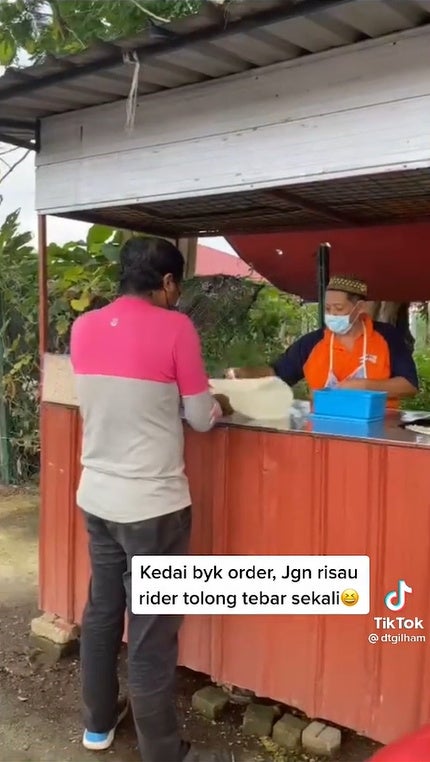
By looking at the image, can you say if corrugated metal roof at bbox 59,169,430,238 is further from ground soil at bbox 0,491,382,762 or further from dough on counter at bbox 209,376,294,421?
ground soil at bbox 0,491,382,762

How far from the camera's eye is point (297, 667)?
2639 mm

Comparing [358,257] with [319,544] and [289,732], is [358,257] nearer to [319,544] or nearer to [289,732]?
[319,544]

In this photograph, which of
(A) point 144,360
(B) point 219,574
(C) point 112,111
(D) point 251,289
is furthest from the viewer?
(D) point 251,289

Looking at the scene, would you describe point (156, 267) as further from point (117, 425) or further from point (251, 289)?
point (251, 289)

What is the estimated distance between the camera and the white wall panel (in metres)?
2.21

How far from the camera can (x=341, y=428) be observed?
103 inches

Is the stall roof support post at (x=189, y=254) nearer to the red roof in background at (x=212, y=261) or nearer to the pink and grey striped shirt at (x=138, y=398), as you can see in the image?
the red roof in background at (x=212, y=261)

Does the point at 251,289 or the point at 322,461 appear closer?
the point at 322,461

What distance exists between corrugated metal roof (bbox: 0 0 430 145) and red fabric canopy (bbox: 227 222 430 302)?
176 centimetres

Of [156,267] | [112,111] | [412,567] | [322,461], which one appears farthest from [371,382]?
[112,111]

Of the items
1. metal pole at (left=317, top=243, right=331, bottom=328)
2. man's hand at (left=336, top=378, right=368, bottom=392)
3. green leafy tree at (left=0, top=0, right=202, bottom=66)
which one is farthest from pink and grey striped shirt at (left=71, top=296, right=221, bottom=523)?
green leafy tree at (left=0, top=0, right=202, bottom=66)

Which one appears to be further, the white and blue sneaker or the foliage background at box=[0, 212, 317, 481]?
the foliage background at box=[0, 212, 317, 481]

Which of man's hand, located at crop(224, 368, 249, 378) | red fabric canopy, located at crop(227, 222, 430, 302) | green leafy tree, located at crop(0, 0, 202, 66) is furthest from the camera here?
green leafy tree, located at crop(0, 0, 202, 66)

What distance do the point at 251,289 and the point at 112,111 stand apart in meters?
2.79
